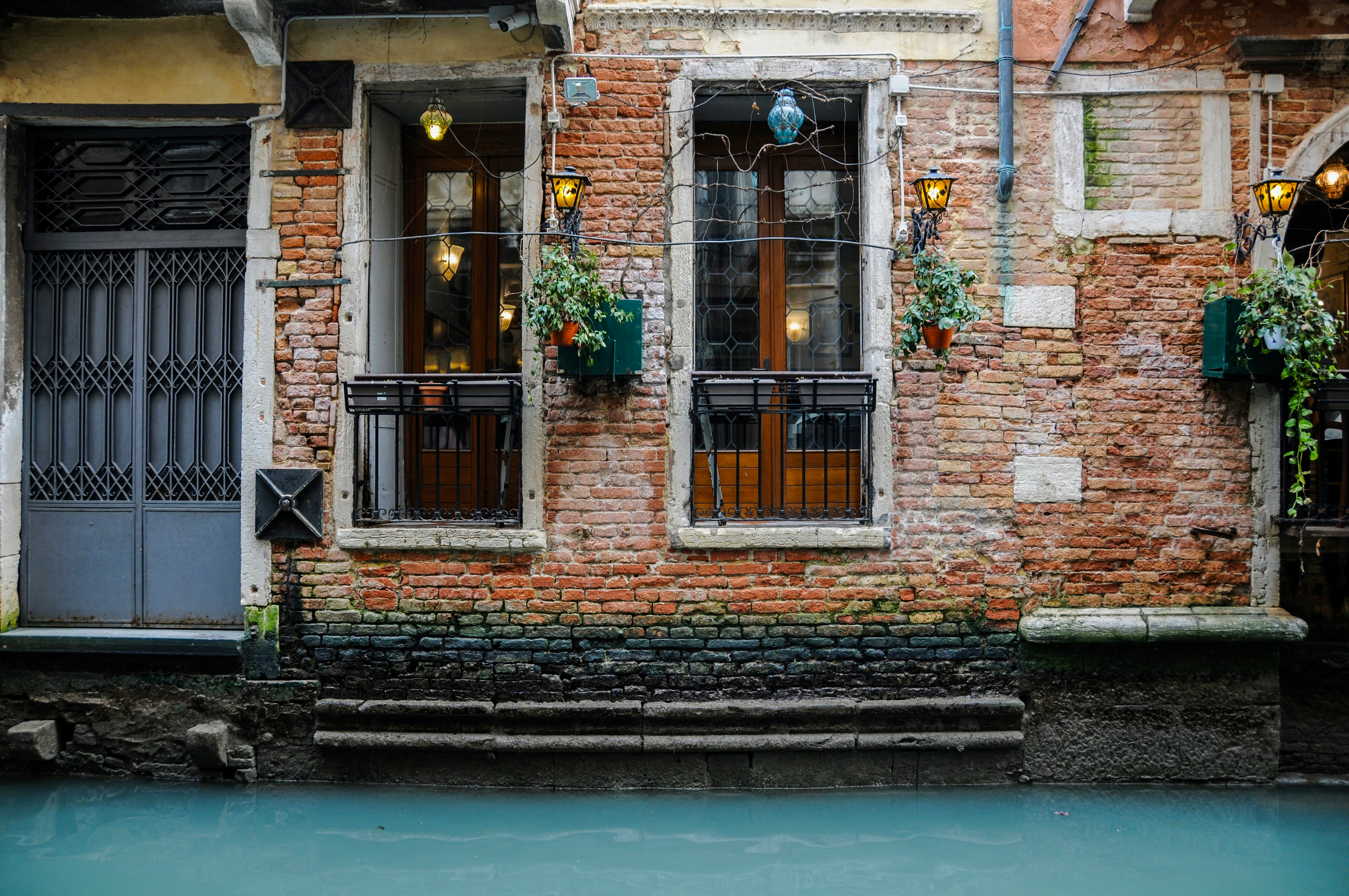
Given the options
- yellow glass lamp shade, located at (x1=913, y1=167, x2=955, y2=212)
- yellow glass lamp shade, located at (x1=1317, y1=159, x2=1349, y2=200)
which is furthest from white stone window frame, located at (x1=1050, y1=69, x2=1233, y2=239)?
yellow glass lamp shade, located at (x1=913, y1=167, x2=955, y2=212)

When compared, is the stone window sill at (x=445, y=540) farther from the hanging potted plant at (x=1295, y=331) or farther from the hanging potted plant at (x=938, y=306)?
the hanging potted plant at (x=1295, y=331)

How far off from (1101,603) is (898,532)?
129cm

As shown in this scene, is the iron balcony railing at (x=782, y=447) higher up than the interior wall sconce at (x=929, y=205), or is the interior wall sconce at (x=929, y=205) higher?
the interior wall sconce at (x=929, y=205)

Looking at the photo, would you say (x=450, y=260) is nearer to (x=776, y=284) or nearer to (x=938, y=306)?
(x=776, y=284)

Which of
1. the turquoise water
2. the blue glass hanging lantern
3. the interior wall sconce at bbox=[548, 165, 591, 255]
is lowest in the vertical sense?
the turquoise water

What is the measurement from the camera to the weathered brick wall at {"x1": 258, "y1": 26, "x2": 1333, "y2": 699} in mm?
4707

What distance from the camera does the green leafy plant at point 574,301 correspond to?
4.34 metres

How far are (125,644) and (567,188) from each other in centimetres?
383

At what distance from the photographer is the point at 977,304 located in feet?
15.5

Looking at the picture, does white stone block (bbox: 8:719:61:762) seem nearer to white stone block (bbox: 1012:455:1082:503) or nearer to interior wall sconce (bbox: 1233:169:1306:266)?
white stone block (bbox: 1012:455:1082:503)

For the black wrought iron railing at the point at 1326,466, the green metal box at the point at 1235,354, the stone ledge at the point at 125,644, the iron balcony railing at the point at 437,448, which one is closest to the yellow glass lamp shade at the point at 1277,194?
the green metal box at the point at 1235,354

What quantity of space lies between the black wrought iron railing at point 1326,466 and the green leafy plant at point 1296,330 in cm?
10

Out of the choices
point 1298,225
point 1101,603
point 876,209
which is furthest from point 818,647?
point 1298,225

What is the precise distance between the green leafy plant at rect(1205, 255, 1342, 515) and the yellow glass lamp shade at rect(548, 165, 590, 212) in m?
3.77
